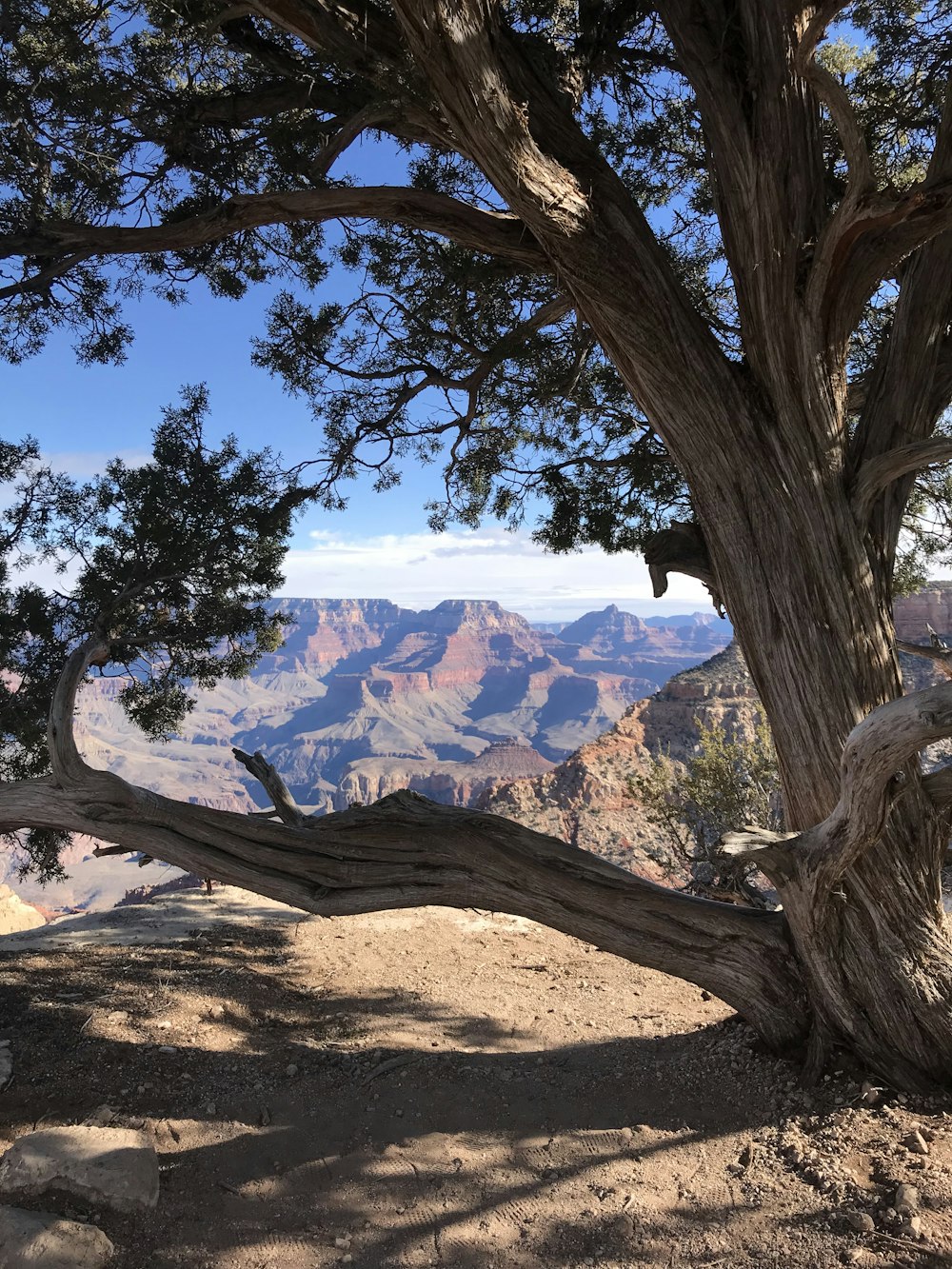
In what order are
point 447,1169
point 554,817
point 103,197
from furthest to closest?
1. point 554,817
2. point 103,197
3. point 447,1169

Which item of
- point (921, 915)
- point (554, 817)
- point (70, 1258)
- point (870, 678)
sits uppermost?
point (870, 678)

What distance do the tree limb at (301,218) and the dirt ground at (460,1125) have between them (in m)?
4.43

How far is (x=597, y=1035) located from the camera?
5.59 meters

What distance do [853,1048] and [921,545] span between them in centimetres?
454

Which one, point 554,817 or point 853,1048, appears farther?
point 554,817

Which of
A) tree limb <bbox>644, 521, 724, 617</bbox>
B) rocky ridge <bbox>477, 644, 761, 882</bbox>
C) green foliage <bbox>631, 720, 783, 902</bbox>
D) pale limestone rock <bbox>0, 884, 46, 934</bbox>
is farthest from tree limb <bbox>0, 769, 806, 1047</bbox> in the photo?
rocky ridge <bbox>477, 644, 761, 882</bbox>

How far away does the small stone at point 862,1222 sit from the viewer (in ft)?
10.4

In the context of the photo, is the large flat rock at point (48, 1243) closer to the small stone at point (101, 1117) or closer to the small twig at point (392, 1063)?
the small stone at point (101, 1117)

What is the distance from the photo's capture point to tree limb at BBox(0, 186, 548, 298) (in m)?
4.45

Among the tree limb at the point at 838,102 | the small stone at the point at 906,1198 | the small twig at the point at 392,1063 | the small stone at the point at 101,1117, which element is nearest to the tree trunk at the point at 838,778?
the small stone at the point at 906,1198

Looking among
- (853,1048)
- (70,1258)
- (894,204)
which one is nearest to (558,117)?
(894,204)

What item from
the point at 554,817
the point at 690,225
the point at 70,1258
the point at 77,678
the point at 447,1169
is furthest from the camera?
the point at 554,817

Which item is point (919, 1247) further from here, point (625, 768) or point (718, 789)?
point (625, 768)

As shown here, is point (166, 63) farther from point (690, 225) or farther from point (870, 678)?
point (870, 678)
